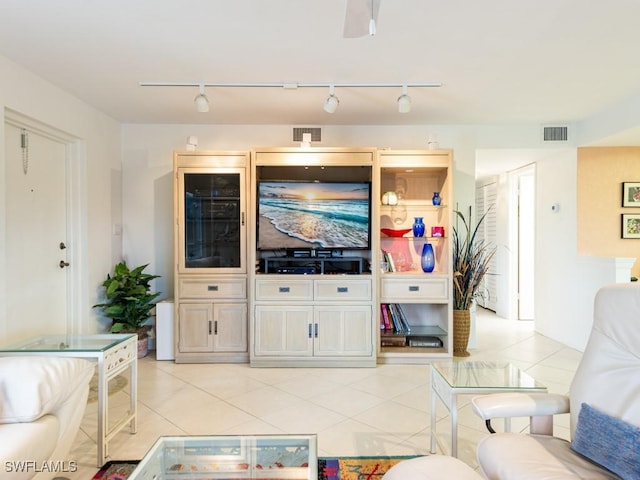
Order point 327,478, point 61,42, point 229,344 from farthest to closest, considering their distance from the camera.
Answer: point 229,344
point 61,42
point 327,478

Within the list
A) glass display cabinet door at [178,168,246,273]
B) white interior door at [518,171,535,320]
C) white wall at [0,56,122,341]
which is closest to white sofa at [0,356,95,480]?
white wall at [0,56,122,341]

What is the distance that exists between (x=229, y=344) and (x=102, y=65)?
2631 mm

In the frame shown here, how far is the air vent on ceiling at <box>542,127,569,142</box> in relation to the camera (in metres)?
4.14

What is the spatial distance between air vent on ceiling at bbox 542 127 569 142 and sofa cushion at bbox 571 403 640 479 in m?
3.54

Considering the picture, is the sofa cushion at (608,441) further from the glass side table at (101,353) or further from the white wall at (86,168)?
the white wall at (86,168)

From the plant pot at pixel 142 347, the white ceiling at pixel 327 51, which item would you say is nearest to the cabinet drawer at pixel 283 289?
the plant pot at pixel 142 347

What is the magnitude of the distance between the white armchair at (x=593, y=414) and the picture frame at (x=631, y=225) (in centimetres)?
311

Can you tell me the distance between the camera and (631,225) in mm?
4055

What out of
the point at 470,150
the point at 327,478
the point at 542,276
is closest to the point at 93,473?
the point at 327,478

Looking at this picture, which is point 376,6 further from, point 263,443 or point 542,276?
point 542,276

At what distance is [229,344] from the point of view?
12.3 ft

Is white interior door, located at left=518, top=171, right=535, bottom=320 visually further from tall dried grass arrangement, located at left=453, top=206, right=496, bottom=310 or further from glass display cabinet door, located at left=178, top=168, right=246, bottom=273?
glass display cabinet door, located at left=178, top=168, right=246, bottom=273

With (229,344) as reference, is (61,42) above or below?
above

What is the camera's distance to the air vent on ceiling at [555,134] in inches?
163
